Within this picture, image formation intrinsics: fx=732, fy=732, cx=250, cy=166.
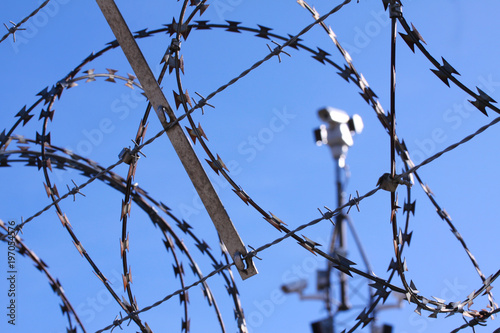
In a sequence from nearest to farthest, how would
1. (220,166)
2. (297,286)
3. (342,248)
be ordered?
(220,166) → (342,248) → (297,286)

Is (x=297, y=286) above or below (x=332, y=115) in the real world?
below

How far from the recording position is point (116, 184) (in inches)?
234

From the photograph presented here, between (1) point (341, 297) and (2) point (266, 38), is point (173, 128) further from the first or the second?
(1) point (341, 297)

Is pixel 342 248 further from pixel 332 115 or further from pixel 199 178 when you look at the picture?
pixel 199 178

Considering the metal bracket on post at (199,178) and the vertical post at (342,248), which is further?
the vertical post at (342,248)

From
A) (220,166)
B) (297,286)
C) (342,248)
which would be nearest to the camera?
(220,166)

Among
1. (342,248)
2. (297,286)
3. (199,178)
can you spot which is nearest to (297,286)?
(297,286)

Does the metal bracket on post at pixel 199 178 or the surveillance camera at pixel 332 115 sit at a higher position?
the surveillance camera at pixel 332 115

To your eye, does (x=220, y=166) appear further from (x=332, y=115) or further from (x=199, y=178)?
(x=332, y=115)

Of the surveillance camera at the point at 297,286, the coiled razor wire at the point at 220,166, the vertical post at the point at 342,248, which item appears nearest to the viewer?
the coiled razor wire at the point at 220,166

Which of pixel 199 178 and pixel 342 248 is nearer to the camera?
pixel 199 178

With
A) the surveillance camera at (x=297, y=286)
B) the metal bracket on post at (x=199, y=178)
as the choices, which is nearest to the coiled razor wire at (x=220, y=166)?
the metal bracket on post at (x=199, y=178)

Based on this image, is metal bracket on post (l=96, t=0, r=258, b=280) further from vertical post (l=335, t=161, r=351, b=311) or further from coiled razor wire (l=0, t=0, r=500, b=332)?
vertical post (l=335, t=161, r=351, b=311)

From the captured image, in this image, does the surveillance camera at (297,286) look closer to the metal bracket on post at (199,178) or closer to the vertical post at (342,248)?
the vertical post at (342,248)
